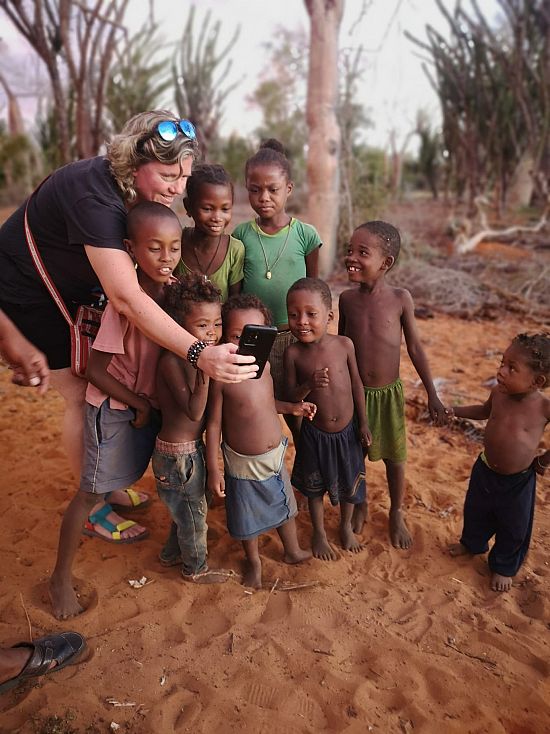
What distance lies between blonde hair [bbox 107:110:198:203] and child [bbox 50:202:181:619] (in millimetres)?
156

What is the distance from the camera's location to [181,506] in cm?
229

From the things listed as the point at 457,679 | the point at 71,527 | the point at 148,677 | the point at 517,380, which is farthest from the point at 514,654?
the point at 71,527

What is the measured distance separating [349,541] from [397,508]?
1.00ft

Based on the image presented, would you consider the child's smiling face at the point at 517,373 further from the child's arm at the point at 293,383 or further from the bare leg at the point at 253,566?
the bare leg at the point at 253,566

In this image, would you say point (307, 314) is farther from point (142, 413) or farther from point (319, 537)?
point (319, 537)

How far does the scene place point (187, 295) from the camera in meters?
2.04

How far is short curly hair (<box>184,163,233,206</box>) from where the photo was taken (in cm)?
236

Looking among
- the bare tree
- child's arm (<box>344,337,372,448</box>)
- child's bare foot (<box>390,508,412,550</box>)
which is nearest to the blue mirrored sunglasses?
child's arm (<box>344,337,372,448</box>)

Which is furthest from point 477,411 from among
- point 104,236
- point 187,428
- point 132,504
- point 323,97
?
point 323,97

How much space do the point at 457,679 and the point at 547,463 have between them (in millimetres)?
918

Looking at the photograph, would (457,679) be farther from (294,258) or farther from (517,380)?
(294,258)

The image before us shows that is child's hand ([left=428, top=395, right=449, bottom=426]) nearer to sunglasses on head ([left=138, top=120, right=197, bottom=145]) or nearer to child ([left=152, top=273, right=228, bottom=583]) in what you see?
child ([left=152, top=273, right=228, bottom=583])

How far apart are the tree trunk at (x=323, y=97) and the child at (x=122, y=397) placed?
5.80 metres

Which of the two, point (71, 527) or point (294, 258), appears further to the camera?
point (294, 258)
